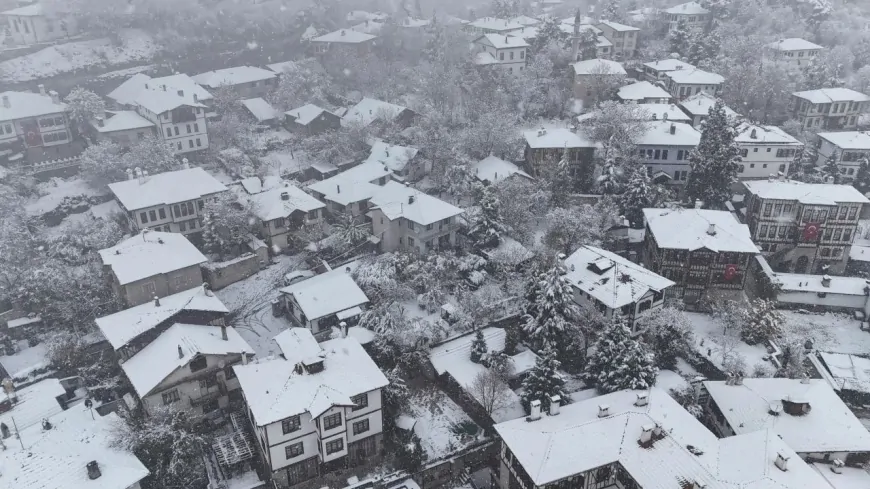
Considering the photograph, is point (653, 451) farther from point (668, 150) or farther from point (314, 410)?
point (668, 150)

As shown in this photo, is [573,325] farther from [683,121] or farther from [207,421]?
[683,121]

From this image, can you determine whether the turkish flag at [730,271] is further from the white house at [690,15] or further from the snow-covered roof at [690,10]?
the snow-covered roof at [690,10]

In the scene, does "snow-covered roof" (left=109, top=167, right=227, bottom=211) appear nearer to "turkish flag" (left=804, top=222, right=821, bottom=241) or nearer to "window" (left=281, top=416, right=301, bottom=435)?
"window" (left=281, top=416, right=301, bottom=435)

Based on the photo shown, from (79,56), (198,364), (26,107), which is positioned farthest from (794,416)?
(79,56)

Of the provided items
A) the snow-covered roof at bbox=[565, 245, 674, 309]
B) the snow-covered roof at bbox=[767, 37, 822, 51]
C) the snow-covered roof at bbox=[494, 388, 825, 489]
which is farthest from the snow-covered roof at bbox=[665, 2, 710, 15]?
the snow-covered roof at bbox=[494, 388, 825, 489]

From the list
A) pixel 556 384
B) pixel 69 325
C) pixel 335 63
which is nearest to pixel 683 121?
pixel 556 384
